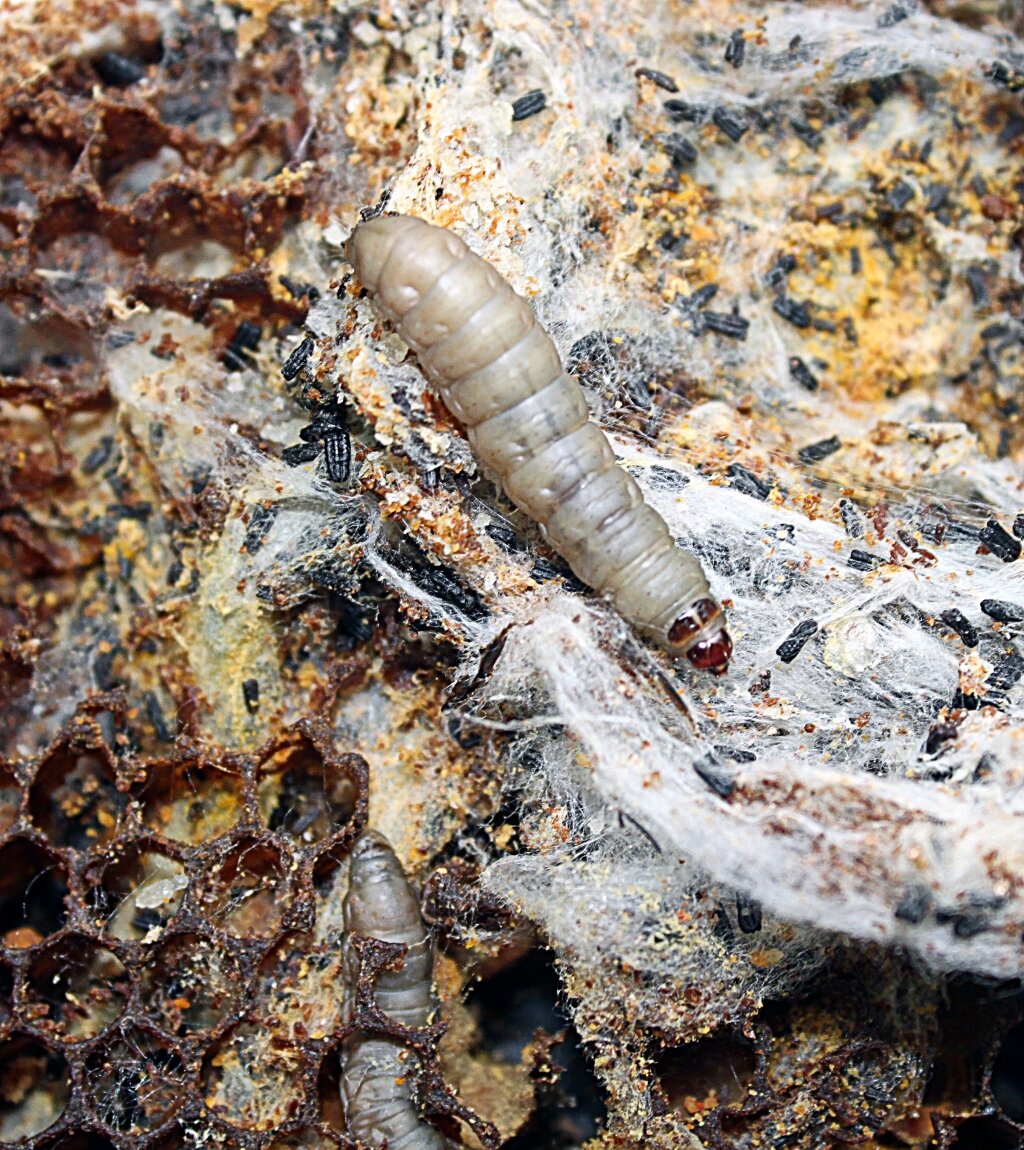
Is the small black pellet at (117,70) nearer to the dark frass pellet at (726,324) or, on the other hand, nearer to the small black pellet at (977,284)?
the dark frass pellet at (726,324)

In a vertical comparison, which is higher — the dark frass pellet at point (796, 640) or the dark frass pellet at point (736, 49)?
the dark frass pellet at point (736, 49)

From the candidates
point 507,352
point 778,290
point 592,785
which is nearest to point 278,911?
point 592,785

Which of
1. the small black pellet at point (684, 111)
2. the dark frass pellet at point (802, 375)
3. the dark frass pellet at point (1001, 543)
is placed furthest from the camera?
the dark frass pellet at point (802, 375)

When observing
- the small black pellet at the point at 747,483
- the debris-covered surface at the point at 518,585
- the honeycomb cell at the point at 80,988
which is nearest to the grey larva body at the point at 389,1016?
the debris-covered surface at the point at 518,585

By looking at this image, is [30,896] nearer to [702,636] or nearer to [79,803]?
[79,803]

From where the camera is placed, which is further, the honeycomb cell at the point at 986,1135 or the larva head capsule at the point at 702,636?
the honeycomb cell at the point at 986,1135

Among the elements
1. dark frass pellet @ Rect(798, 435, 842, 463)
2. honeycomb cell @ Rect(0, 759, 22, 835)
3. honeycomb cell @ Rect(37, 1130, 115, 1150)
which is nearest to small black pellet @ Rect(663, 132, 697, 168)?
dark frass pellet @ Rect(798, 435, 842, 463)
